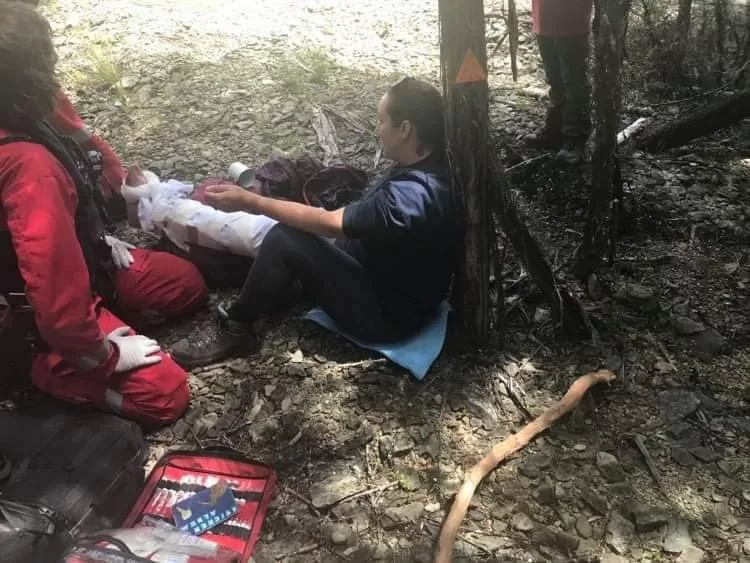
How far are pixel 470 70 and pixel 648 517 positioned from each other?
178 cm

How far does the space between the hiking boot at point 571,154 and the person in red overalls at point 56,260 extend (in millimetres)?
2679

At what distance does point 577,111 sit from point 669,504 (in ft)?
8.32

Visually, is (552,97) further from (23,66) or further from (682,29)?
(23,66)

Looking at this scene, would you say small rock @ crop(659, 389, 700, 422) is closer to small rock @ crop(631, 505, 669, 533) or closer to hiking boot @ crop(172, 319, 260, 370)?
small rock @ crop(631, 505, 669, 533)

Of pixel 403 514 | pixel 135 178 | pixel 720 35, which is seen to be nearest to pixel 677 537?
pixel 403 514

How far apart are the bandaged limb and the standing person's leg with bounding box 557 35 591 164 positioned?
2.02 m

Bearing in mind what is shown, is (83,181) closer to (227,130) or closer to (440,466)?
(440,466)

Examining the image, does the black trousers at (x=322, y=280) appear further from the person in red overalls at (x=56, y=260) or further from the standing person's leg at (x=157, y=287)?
the person in red overalls at (x=56, y=260)

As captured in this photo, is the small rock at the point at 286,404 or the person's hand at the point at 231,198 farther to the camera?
the small rock at the point at 286,404

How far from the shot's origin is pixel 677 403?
2805 millimetres

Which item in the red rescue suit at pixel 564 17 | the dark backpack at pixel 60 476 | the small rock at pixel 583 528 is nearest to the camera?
the dark backpack at pixel 60 476

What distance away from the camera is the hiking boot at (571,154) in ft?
13.6

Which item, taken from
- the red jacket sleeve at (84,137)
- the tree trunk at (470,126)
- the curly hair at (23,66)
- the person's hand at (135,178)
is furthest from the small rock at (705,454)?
the red jacket sleeve at (84,137)

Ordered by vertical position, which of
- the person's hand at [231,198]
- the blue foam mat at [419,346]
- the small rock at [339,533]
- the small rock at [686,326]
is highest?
the person's hand at [231,198]
